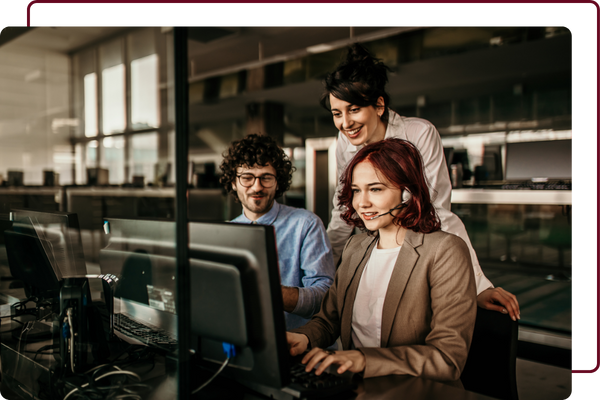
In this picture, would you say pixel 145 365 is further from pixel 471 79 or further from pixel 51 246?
pixel 471 79

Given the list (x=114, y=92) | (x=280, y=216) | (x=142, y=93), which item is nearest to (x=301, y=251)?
(x=280, y=216)

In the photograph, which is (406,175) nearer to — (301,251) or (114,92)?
(301,251)

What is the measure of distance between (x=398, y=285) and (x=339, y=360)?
1.01ft

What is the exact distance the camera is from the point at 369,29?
4.35 m

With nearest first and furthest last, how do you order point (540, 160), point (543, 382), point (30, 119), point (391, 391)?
point (391, 391), point (30, 119), point (543, 382), point (540, 160)

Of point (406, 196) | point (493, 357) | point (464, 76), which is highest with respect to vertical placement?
point (464, 76)

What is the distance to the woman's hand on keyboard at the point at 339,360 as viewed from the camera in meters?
0.85

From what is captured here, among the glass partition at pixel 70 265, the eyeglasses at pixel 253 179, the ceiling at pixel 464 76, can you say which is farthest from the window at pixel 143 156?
the eyeglasses at pixel 253 179

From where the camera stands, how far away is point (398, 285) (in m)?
1.09

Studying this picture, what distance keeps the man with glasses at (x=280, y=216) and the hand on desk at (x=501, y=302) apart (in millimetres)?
528

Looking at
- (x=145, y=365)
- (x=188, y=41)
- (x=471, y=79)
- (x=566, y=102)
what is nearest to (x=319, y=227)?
(x=145, y=365)

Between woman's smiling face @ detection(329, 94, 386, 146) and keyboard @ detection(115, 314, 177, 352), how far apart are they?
122 cm

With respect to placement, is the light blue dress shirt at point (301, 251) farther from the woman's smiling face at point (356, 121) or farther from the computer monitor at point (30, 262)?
the computer monitor at point (30, 262)

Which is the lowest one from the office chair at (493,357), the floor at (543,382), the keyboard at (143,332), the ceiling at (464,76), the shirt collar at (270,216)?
the floor at (543,382)
